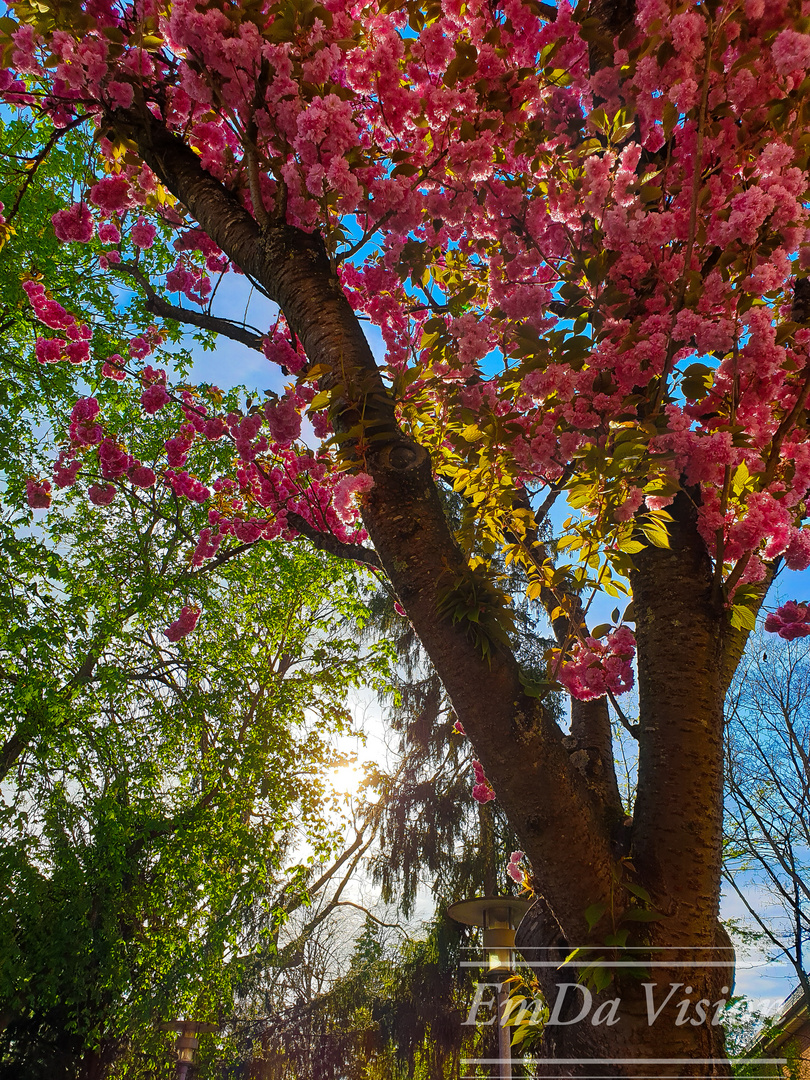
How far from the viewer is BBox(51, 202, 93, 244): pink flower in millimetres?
3621

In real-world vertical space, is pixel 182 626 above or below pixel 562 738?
above

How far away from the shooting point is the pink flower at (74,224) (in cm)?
362

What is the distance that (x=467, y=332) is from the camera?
83.9 inches

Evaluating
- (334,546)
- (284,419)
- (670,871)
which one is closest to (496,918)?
(334,546)

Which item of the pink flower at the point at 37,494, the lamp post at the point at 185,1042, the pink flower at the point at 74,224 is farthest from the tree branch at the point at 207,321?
the lamp post at the point at 185,1042

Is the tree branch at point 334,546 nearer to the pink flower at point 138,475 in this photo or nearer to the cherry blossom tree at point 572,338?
the cherry blossom tree at point 572,338

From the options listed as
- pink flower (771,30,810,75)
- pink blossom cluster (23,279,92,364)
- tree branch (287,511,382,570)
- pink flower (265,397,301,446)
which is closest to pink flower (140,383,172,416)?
pink blossom cluster (23,279,92,364)

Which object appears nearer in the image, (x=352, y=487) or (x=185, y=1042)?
(x=352, y=487)

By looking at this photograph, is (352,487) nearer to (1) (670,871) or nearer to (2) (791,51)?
(1) (670,871)

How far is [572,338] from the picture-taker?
1.82 meters

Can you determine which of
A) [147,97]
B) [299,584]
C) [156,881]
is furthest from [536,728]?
[299,584]

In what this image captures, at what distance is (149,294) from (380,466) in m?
2.85

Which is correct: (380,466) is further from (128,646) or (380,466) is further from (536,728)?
(128,646)

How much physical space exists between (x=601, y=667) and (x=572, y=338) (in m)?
1.14
